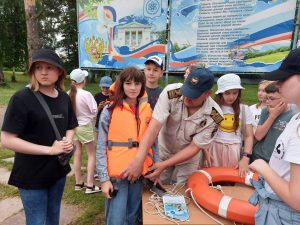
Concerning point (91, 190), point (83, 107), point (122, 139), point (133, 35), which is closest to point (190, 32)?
point (133, 35)

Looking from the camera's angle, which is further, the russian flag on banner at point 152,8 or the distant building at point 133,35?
the distant building at point 133,35

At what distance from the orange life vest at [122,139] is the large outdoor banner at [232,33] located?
3.79 m

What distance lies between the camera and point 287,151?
1222 millimetres

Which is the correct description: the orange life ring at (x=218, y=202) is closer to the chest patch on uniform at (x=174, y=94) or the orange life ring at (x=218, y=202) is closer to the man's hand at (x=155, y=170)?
the man's hand at (x=155, y=170)

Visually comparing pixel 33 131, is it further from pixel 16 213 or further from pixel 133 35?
pixel 133 35

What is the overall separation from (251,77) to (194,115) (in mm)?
4762

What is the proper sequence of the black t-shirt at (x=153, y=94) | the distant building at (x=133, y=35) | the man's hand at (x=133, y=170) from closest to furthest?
1. the man's hand at (x=133, y=170)
2. the black t-shirt at (x=153, y=94)
3. the distant building at (x=133, y=35)

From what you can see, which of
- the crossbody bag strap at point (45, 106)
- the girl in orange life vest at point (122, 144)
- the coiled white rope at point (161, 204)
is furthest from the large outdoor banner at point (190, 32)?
the crossbody bag strap at point (45, 106)

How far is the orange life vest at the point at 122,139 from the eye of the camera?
2.08 m

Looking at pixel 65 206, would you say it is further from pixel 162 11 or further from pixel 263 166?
pixel 162 11

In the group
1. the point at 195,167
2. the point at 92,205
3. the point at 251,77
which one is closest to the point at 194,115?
the point at 195,167

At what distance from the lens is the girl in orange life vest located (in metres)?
2.08

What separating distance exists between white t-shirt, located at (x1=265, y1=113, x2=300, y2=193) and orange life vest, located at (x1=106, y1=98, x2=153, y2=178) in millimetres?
1043

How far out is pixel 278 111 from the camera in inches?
101
